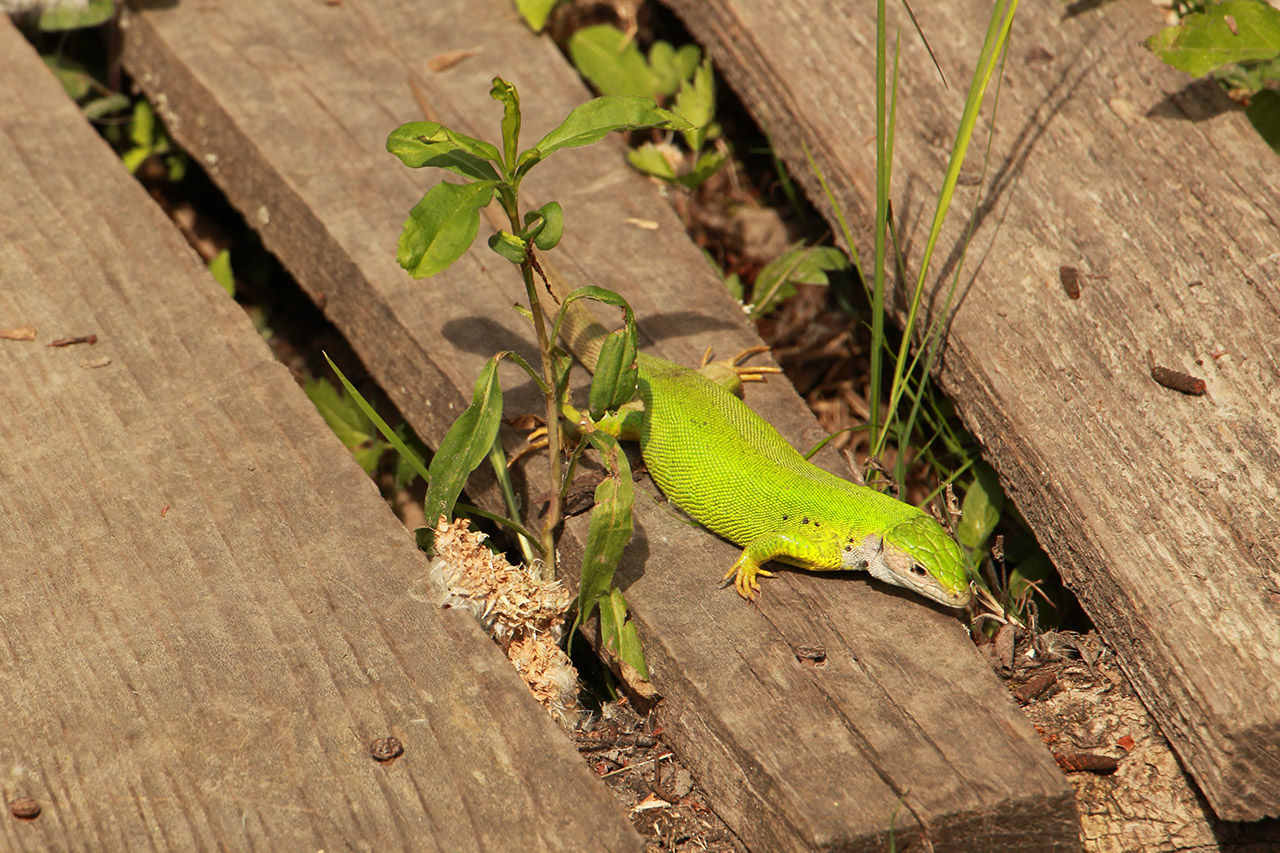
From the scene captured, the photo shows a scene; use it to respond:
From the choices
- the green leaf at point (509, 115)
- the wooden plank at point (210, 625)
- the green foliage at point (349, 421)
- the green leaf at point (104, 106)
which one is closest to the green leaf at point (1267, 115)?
the green leaf at point (509, 115)

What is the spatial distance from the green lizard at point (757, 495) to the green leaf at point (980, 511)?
460mm

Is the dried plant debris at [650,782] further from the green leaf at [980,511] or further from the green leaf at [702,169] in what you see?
the green leaf at [702,169]

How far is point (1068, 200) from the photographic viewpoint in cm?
303

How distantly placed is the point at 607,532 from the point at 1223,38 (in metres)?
2.38

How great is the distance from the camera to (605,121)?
2.14m

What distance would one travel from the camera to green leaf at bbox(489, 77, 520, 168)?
1981mm

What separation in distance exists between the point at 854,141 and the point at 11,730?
2.70m

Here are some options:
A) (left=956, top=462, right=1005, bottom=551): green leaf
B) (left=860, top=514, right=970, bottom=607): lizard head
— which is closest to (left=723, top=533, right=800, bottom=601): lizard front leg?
(left=860, top=514, right=970, bottom=607): lizard head

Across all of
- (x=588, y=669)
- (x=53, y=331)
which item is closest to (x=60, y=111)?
(x=53, y=331)

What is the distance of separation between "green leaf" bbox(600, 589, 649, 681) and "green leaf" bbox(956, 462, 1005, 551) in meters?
1.32

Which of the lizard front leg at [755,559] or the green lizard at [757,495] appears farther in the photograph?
the green lizard at [757,495]

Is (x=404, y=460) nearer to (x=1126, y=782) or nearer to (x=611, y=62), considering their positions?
(x=611, y=62)

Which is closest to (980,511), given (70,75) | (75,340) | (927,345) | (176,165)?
(927,345)

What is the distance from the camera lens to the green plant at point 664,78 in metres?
3.89
